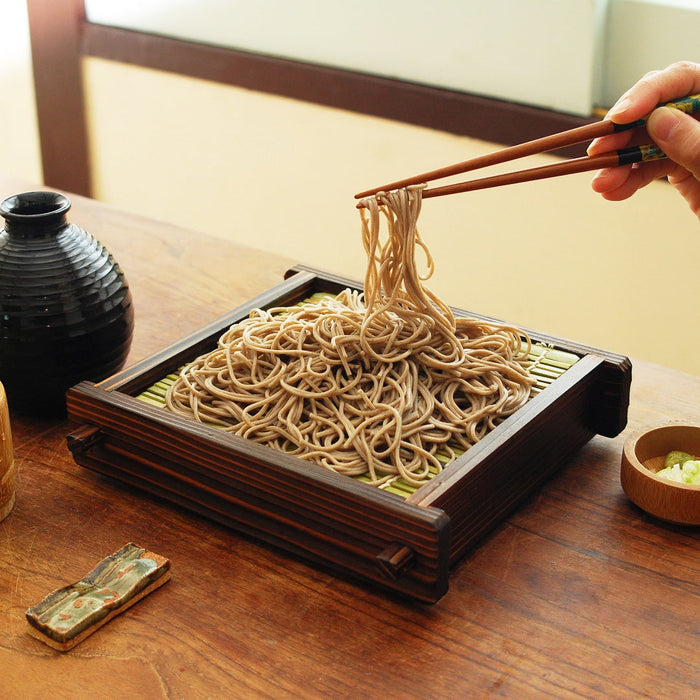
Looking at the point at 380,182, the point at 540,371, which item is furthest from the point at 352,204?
the point at 540,371

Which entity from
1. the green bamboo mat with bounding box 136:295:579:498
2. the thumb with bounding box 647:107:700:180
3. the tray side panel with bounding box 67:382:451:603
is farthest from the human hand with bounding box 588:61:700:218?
the tray side panel with bounding box 67:382:451:603

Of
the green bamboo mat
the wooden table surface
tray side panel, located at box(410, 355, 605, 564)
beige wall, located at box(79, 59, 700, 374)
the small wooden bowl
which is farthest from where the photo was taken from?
beige wall, located at box(79, 59, 700, 374)

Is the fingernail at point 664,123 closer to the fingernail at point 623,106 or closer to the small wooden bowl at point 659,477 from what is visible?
the fingernail at point 623,106

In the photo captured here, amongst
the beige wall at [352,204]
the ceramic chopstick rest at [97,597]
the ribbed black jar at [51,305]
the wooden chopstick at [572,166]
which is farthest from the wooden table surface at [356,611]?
the beige wall at [352,204]

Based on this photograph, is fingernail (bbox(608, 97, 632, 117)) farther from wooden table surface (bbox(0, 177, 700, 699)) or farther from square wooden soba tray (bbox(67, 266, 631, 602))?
wooden table surface (bbox(0, 177, 700, 699))

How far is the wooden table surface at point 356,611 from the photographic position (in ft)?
3.67

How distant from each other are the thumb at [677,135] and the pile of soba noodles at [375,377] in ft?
1.19

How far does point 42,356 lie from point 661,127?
3.26ft

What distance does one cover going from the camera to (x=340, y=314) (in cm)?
155

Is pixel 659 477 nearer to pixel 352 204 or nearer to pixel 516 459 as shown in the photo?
pixel 516 459

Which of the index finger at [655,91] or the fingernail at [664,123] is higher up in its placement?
the index finger at [655,91]

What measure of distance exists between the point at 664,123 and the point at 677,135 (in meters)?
0.03

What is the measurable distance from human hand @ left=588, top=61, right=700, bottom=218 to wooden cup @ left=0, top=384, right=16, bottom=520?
3.15 feet

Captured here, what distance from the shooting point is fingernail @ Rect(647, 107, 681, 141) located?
53.5 inches
